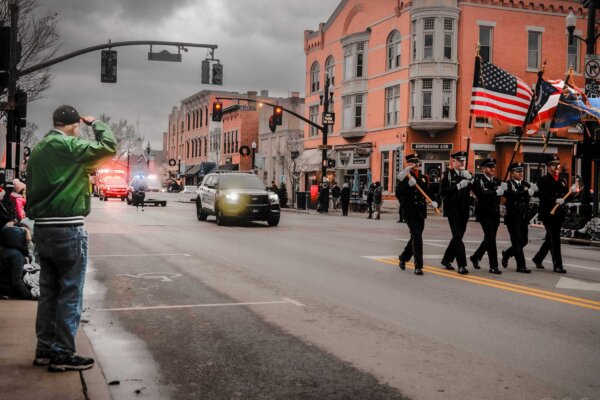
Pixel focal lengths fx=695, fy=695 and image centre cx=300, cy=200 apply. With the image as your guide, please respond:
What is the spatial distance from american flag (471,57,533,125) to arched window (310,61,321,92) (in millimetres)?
35578

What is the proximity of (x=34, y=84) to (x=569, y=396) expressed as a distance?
30.4m

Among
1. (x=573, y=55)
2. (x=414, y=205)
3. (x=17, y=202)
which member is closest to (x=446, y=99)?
(x=573, y=55)

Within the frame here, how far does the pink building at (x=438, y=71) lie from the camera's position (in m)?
38.5

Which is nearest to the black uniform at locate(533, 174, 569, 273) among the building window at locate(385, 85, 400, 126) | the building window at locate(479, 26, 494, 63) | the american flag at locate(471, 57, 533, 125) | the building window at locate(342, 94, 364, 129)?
the american flag at locate(471, 57, 533, 125)

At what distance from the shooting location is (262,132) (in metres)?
68.1

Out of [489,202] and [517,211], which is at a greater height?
[489,202]

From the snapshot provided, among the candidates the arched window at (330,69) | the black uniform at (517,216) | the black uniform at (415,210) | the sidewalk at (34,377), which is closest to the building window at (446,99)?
the arched window at (330,69)

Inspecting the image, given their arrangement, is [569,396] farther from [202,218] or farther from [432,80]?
[432,80]

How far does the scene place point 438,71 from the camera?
1516 inches

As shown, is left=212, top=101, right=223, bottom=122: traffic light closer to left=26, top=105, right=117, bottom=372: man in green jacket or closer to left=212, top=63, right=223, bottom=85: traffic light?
left=212, top=63, right=223, bottom=85: traffic light

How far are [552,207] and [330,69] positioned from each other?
39.2 metres

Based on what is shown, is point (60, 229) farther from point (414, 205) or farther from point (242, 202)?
point (242, 202)

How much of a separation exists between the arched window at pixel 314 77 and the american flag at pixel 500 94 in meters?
35.6

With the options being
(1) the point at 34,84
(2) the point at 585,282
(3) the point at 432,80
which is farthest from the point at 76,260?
(3) the point at 432,80
